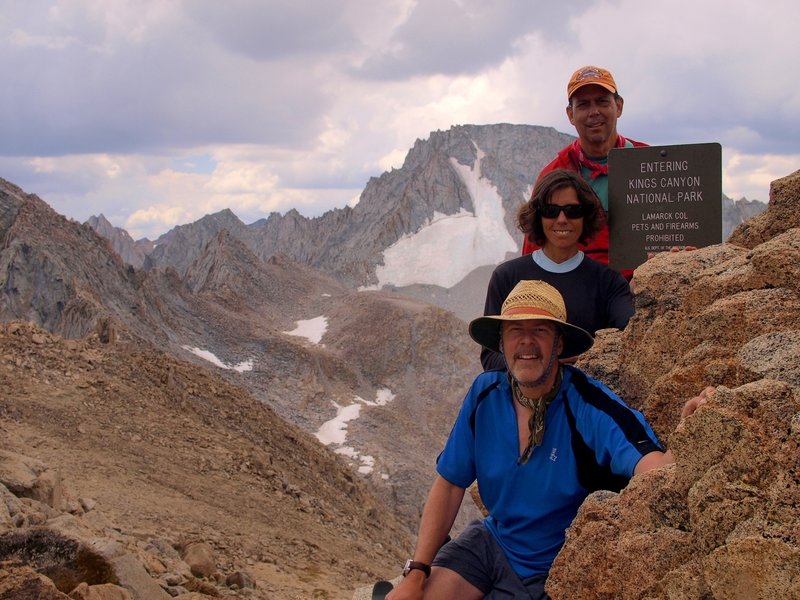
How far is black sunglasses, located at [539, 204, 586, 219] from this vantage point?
5934mm

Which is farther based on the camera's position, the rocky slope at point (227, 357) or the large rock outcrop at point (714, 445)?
the rocky slope at point (227, 357)

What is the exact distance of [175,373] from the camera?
832 inches

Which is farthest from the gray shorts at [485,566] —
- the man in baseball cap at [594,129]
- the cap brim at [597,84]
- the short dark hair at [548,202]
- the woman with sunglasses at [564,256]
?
the cap brim at [597,84]

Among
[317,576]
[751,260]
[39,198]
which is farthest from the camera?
[39,198]

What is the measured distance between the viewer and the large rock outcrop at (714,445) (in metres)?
3.39

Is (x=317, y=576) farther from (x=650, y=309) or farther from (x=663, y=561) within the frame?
(x=663, y=561)

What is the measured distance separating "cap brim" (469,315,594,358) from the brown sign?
2.05 m

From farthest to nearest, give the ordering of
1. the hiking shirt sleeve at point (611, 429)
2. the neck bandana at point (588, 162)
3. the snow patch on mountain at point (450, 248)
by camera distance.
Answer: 1. the snow patch on mountain at point (450, 248)
2. the neck bandana at point (588, 162)
3. the hiking shirt sleeve at point (611, 429)

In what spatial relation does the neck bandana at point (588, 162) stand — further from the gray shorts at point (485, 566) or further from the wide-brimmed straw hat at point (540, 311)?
the gray shorts at point (485, 566)

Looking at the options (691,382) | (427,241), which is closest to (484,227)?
(427,241)

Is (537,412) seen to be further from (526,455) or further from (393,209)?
(393,209)

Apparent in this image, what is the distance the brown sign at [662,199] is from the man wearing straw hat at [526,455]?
227 centimetres

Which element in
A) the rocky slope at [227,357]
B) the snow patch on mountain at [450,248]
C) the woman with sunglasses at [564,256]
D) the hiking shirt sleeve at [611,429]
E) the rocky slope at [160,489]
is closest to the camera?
the hiking shirt sleeve at [611,429]

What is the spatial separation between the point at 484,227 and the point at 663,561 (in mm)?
→ 93915
